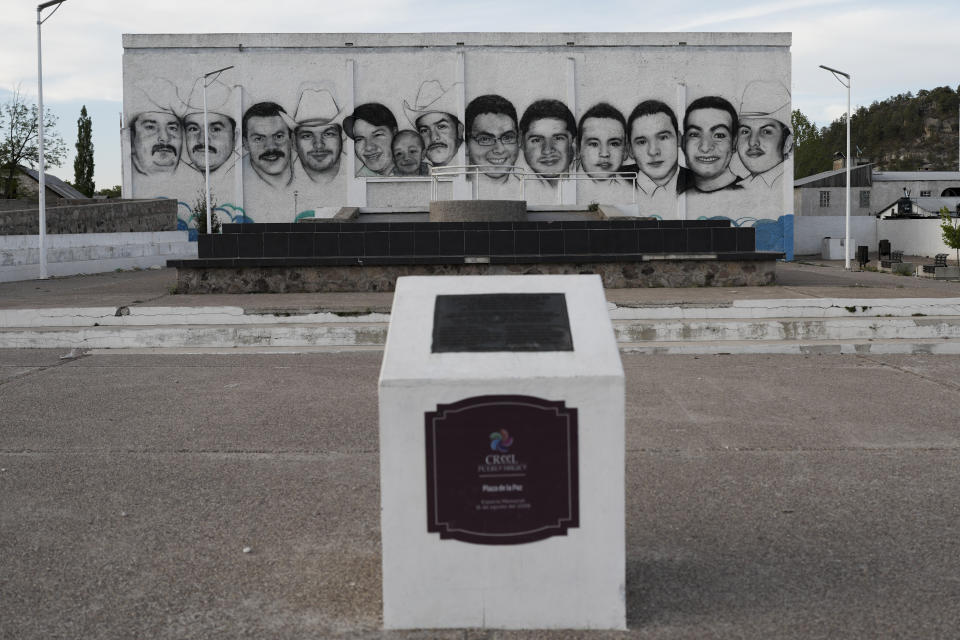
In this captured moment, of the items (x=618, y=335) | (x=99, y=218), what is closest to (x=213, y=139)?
(x=99, y=218)

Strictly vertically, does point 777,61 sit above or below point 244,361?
above

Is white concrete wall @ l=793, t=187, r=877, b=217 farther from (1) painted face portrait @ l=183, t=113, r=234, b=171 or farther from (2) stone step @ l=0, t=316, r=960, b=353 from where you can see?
(2) stone step @ l=0, t=316, r=960, b=353

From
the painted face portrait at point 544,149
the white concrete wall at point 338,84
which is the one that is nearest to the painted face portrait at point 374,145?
the white concrete wall at point 338,84

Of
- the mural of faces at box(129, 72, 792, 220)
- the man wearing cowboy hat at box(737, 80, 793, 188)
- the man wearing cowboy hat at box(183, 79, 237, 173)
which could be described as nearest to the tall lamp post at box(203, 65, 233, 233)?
the man wearing cowboy hat at box(183, 79, 237, 173)

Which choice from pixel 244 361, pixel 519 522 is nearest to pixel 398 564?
pixel 519 522

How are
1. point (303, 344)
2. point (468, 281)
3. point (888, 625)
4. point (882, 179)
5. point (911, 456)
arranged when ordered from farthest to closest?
point (882, 179), point (303, 344), point (911, 456), point (468, 281), point (888, 625)

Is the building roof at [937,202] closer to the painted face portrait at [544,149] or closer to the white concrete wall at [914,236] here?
the white concrete wall at [914,236]

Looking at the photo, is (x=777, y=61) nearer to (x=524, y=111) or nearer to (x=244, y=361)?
(x=524, y=111)

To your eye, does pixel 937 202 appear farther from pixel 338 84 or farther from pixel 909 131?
pixel 909 131

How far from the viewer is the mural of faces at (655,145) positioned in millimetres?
42281

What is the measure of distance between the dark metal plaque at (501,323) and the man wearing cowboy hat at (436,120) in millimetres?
37279

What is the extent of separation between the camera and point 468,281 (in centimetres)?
469

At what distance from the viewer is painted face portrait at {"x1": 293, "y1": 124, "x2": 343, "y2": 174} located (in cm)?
4125

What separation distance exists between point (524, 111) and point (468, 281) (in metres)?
38.2
